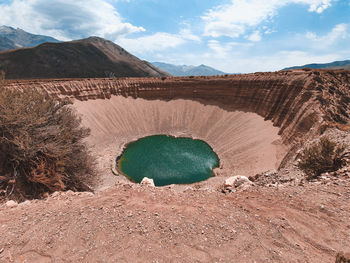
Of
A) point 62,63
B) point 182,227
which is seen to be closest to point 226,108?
point 182,227

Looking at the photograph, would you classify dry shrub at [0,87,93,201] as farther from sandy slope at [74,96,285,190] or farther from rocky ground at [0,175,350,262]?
sandy slope at [74,96,285,190]

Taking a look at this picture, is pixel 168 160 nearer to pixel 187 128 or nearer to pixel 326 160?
pixel 187 128

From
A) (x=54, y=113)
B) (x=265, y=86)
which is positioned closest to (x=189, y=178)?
(x=54, y=113)

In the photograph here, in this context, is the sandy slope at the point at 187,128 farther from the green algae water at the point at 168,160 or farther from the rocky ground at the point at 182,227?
the rocky ground at the point at 182,227

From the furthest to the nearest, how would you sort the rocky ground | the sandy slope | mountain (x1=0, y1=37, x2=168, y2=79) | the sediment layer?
mountain (x1=0, y1=37, x2=168, y2=79) → the sandy slope → the sediment layer → the rocky ground

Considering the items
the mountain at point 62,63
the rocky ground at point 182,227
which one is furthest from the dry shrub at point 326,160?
the mountain at point 62,63

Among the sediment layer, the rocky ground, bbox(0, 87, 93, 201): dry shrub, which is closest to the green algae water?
the sediment layer

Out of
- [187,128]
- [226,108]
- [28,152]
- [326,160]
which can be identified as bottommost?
[187,128]
